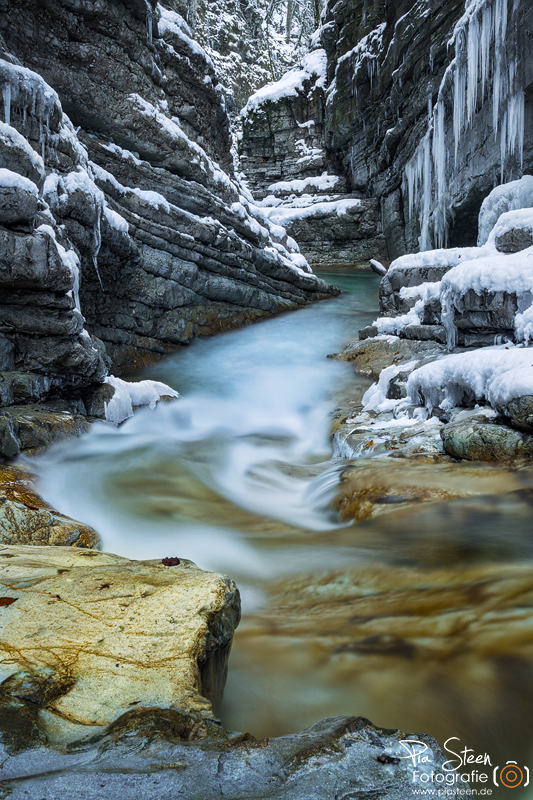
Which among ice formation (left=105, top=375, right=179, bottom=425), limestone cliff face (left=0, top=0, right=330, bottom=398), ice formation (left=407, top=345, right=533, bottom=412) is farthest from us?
ice formation (left=105, top=375, right=179, bottom=425)

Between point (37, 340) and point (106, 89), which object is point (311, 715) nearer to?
point (37, 340)

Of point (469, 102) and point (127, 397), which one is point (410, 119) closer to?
point (469, 102)

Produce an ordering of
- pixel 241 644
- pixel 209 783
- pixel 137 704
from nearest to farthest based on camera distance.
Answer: pixel 209 783 → pixel 137 704 → pixel 241 644

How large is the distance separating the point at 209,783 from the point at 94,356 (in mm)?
6463

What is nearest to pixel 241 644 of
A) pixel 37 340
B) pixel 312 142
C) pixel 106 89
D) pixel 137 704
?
pixel 137 704

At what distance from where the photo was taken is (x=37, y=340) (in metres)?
6.20

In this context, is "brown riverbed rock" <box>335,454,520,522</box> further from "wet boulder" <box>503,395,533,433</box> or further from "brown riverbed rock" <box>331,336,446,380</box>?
"brown riverbed rock" <box>331,336,446,380</box>

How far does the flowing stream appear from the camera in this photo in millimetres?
1737

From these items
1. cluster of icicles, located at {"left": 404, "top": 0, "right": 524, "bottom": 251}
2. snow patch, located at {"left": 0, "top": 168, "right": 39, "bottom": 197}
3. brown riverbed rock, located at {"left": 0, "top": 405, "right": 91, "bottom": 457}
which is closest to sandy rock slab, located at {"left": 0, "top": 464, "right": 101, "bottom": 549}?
brown riverbed rock, located at {"left": 0, "top": 405, "right": 91, "bottom": 457}

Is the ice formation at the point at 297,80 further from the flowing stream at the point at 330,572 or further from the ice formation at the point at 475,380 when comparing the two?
the flowing stream at the point at 330,572

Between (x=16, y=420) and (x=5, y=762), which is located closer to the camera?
(x=5, y=762)

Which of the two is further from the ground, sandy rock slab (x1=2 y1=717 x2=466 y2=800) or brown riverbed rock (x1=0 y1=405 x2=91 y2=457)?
brown riverbed rock (x1=0 y1=405 x2=91 y2=457)

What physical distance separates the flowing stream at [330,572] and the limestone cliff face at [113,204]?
204cm

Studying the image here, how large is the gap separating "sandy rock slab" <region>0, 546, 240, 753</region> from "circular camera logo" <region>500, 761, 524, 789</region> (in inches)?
36.7
